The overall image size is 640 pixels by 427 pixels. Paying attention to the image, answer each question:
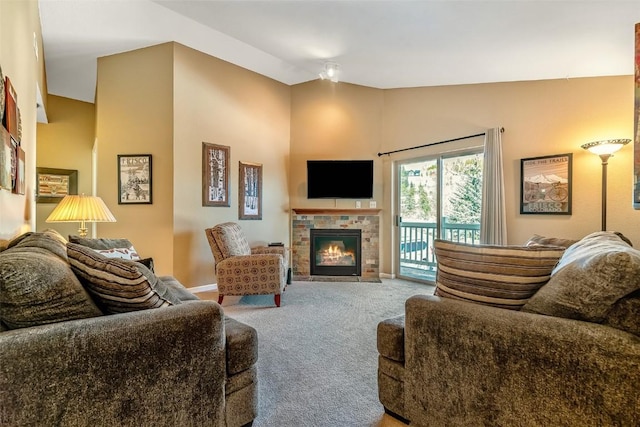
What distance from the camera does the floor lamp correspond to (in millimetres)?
2859

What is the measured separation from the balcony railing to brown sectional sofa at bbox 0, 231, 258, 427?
12.7ft

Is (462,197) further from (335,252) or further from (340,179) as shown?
(335,252)

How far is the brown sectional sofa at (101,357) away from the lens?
944mm

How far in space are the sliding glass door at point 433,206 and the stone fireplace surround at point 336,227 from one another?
0.39m

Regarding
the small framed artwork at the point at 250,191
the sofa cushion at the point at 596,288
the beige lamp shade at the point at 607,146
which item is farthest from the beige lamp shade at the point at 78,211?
the beige lamp shade at the point at 607,146

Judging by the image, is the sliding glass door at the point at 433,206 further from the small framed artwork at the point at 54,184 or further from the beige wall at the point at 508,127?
the small framed artwork at the point at 54,184

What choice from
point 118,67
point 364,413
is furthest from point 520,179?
point 118,67

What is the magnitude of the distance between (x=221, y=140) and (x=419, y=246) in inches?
137

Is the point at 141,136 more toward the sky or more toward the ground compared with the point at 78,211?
more toward the sky

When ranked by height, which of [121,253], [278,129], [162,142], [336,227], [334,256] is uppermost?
[278,129]

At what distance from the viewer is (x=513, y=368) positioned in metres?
1.11

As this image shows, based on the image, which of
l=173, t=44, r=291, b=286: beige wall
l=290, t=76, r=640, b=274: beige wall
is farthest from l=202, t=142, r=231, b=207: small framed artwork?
l=290, t=76, r=640, b=274: beige wall

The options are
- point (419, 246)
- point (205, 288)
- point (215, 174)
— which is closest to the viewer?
point (205, 288)

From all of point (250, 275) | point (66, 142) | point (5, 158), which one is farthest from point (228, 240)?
point (66, 142)
